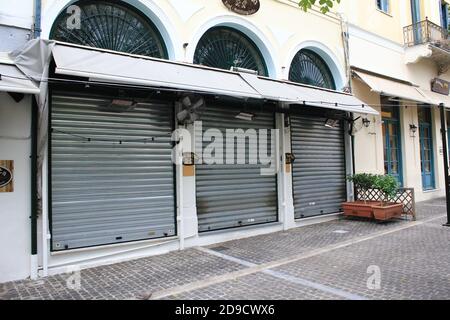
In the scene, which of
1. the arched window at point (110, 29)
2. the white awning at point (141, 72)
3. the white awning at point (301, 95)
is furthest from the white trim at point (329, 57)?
the arched window at point (110, 29)

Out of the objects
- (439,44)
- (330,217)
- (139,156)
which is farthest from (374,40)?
(139,156)

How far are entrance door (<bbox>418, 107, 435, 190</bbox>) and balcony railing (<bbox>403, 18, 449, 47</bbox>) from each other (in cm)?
249

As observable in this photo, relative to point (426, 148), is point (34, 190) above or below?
below

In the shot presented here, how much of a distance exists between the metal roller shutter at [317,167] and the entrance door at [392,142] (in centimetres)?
274

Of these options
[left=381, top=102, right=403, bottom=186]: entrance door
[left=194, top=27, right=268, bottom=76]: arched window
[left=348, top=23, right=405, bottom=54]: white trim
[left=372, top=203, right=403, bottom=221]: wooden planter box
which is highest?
[left=348, top=23, right=405, bottom=54]: white trim

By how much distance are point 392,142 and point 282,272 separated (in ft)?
29.8

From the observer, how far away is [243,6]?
843 cm

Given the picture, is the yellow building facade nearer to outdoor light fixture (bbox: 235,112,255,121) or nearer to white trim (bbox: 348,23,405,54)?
white trim (bbox: 348,23,405,54)

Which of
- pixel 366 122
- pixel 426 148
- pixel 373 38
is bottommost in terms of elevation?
pixel 426 148

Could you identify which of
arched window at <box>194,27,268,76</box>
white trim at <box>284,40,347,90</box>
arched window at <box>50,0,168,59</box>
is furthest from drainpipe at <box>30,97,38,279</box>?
white trim at <box>284,40,347,90</box>

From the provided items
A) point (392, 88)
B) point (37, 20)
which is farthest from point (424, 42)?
point (37, 20)

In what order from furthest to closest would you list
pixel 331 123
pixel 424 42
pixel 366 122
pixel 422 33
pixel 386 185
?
pixel 422 33, pixel 424 42, pixel 366 122, pixel 331 123, pixel 386 185

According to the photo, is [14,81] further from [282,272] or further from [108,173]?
[282,272]

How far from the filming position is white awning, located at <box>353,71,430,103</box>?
10827mm
